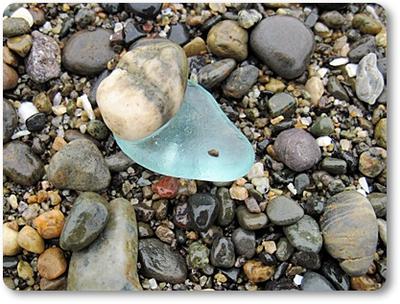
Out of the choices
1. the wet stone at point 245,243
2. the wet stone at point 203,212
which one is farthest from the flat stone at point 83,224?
the wet stone at point 245,243

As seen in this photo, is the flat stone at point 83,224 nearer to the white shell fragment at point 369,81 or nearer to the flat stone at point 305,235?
the flat stone at point 305,235

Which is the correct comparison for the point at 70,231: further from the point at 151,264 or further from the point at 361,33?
the point at 361,33

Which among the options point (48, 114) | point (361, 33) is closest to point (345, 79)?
point (361, 33)

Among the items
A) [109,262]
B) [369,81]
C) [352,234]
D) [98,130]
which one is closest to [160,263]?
[109,262]

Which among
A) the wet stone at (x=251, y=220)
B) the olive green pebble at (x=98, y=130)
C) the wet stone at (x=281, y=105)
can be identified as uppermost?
the wet stone at (x=281, y=105)

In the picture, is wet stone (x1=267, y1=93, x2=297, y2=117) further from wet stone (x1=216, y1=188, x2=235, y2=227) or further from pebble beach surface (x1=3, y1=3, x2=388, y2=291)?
wet stone (x1=216, y1=188, x2=235, y2=227)

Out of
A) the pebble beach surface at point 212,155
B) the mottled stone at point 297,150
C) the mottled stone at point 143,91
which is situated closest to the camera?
the mottled stone at point 143,91
